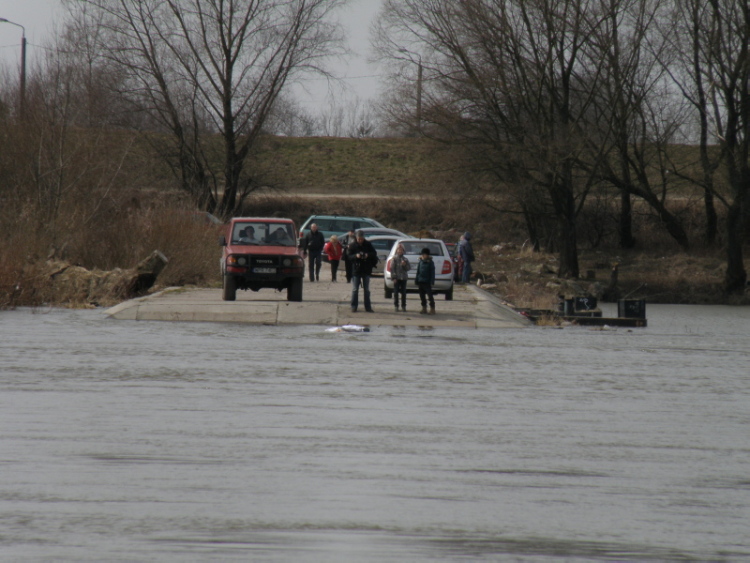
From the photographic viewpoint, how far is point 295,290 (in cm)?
2425

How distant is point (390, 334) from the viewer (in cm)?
1980

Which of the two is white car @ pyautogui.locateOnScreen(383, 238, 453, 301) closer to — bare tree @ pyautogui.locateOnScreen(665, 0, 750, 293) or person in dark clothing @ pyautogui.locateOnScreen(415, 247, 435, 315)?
person in dark clothing @ pyautogui.locateOnScreen(415, 247, 435, 315)

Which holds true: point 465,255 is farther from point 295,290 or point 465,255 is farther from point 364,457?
point 364,457

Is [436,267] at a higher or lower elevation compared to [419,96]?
lower

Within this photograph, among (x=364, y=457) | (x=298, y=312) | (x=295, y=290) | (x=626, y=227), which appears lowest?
(x=364, y=457)

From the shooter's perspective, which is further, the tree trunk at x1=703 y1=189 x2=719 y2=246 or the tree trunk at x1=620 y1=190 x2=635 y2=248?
the tree trunk at x1=620 y1=190 x2=635 y2=248

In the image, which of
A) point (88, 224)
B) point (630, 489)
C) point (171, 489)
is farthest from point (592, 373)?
point (88, 224)

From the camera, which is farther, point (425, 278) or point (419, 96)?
point (419, 96)

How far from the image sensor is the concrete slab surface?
72.0ft

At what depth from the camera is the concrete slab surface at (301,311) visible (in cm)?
2195

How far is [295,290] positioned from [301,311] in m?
1.48

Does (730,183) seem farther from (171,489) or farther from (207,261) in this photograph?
(171,489)

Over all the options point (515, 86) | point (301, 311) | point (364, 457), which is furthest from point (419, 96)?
point (364, 457)

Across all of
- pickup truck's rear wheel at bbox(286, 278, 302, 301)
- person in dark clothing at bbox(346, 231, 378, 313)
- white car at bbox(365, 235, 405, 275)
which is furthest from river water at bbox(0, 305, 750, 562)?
white car at bbox(365, 235, 405, 275)
